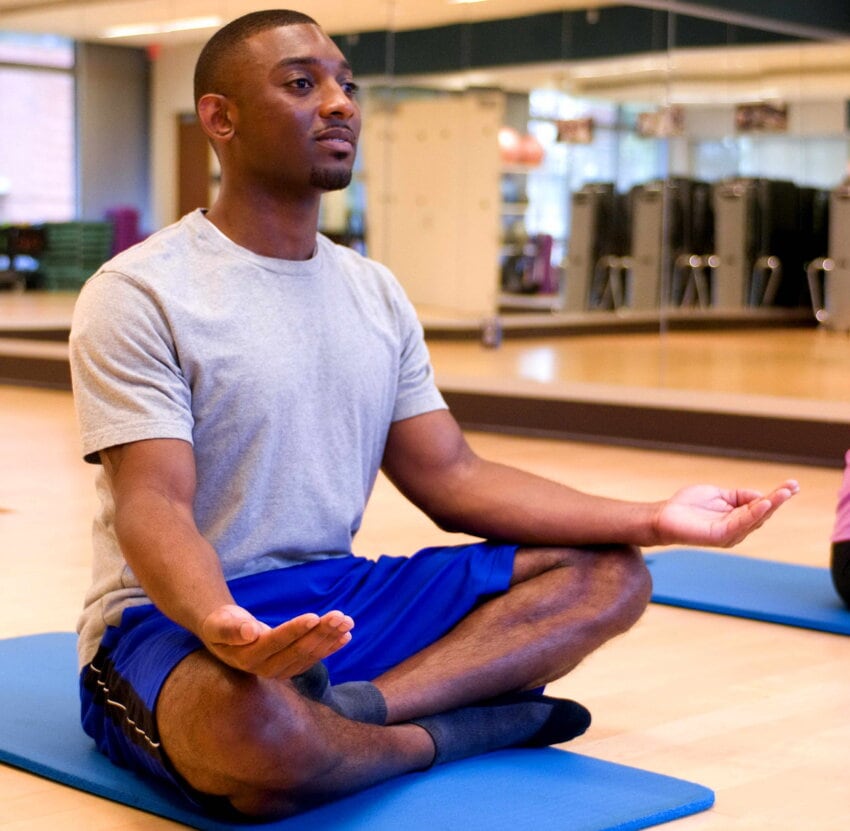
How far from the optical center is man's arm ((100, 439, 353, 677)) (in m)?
1.57

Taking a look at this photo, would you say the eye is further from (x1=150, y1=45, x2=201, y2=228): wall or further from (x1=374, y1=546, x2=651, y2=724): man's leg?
(x1=150, y1=45, x2=201, y2=228): wall

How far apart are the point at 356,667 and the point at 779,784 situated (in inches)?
23.7

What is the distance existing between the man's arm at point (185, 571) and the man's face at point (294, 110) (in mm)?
402

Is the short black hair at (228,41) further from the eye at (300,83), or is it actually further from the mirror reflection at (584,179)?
the mirror reflection at (584,179)

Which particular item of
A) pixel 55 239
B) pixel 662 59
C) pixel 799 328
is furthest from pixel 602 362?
pixel 55 239

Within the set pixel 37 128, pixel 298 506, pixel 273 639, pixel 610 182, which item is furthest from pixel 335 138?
pixel 37 128

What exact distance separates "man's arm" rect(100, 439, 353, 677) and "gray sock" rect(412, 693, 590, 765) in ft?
1.41

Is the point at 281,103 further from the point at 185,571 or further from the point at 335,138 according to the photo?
the point at 185,571

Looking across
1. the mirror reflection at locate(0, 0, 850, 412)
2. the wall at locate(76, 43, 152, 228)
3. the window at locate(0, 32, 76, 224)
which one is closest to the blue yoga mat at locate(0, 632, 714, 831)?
the mirror reflection at locate(0, 0, 850, 412)

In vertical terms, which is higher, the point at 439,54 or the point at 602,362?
the point at 439,54

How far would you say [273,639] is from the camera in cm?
156

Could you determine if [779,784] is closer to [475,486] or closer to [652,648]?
[475,486]

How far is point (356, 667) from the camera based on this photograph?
6.86ft

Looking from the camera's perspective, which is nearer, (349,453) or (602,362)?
(349,453)
